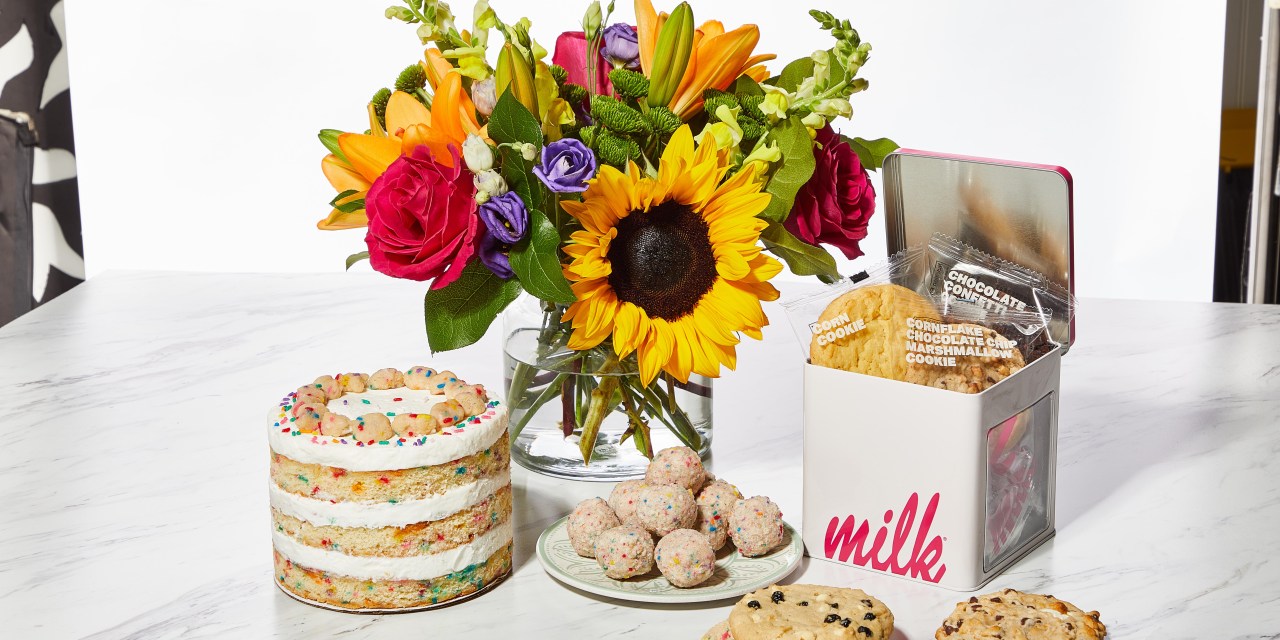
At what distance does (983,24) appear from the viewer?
3.03 meters

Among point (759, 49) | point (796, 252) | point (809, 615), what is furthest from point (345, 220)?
point (759, 49)

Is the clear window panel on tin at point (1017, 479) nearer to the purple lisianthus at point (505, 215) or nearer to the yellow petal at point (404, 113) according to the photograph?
the purple lisianthus at point (505, 215)

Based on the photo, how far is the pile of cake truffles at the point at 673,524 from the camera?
34.2 inches

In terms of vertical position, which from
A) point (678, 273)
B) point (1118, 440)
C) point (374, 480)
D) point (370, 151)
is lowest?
point (1118, 440)

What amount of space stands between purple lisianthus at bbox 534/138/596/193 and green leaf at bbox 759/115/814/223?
0.50 feet

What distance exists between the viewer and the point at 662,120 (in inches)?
37.8

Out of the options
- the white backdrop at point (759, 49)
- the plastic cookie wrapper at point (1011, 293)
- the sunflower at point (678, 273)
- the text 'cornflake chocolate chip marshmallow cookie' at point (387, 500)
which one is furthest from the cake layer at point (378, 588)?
the white backdrop at point (759, 49)

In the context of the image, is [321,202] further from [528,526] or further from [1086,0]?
[528,526]

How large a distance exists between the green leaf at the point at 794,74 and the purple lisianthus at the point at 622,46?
13 centimetres

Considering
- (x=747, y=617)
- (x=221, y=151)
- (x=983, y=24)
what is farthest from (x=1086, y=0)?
(x=747, y=617)

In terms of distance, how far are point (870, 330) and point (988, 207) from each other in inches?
6.2

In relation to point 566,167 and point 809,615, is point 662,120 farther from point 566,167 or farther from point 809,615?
point 809,615

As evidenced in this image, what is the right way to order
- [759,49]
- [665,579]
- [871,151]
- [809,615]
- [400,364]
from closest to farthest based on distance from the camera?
[809,615], [665,579], [871,151], [400,364], [759,49]

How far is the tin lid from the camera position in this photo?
94cm
